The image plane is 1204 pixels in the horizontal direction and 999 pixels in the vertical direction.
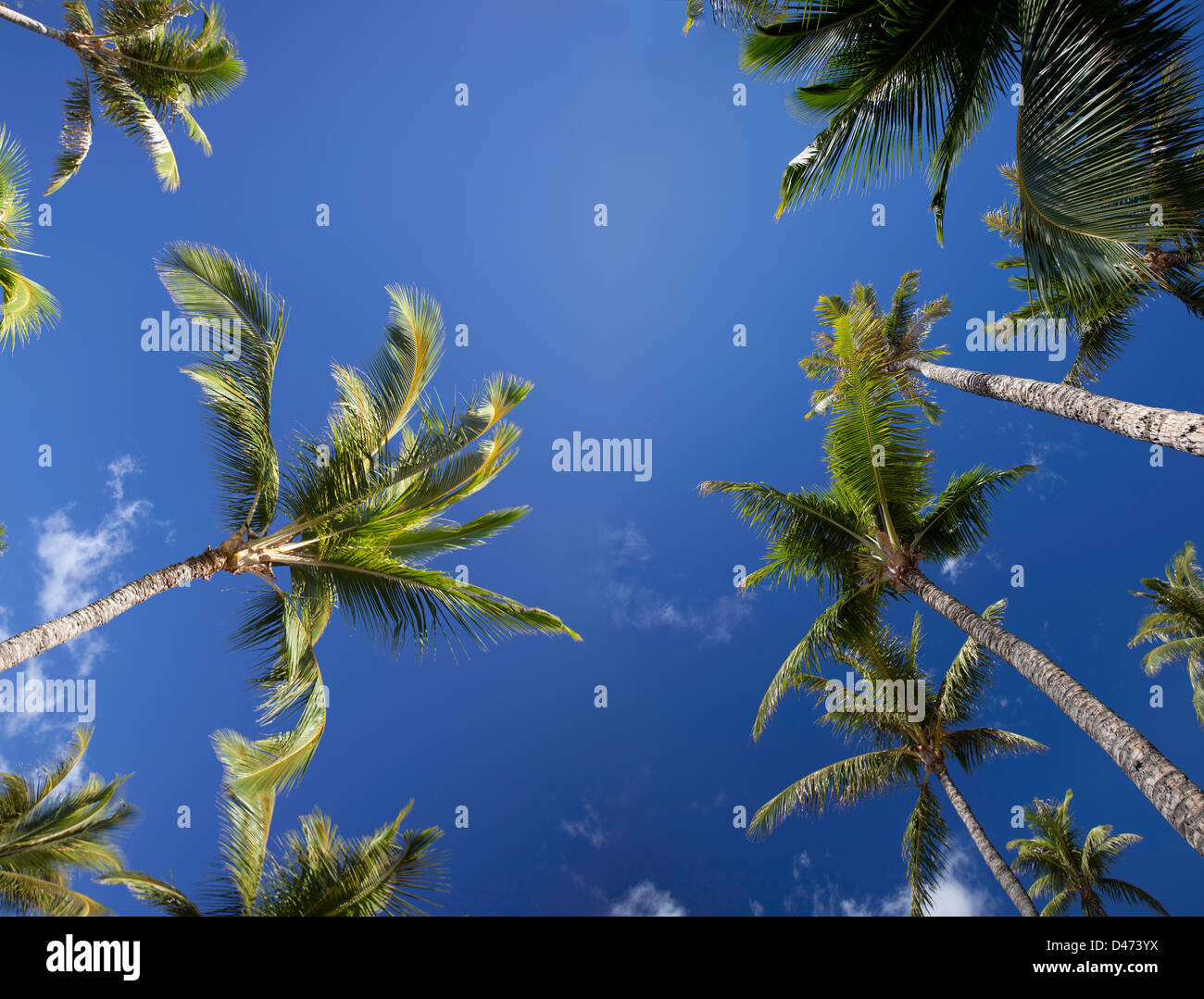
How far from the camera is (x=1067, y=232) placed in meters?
5.70

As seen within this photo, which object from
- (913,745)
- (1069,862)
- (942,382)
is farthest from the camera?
(1069,862)

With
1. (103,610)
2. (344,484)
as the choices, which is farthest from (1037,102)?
(103,610)

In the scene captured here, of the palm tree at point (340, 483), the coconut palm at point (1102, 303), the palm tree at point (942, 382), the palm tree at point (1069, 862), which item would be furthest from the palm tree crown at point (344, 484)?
the palm tree at point (1069, 862)

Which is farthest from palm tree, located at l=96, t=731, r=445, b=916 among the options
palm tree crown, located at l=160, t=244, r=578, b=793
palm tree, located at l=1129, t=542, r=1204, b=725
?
palm tree, located at l=1129, t=542, r=1204, b=725

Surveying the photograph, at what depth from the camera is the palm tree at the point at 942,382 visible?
6.03 m

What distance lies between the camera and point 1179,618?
16.5m

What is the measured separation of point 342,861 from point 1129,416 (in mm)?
11397

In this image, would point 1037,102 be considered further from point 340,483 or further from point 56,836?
point 56,836

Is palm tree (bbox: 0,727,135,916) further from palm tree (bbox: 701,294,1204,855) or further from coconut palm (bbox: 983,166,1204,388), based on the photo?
coconut palm (bbox: 983,166,1204,388)

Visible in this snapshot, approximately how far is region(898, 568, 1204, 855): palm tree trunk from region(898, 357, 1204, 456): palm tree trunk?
321 cm

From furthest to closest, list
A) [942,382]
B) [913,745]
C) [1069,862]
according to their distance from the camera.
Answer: [1069,862], [942,382], [913,745]

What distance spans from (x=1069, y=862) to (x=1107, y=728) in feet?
48.9
